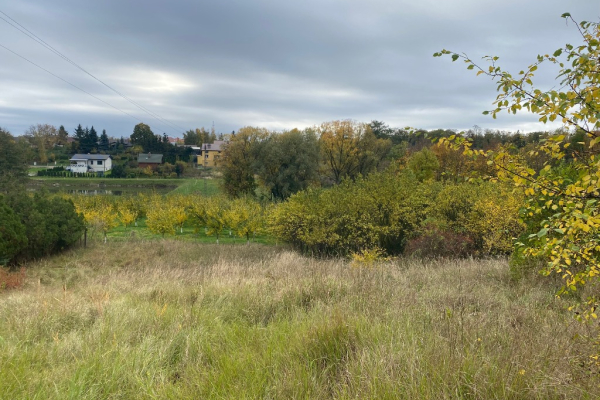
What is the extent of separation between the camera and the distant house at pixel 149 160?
209 feet

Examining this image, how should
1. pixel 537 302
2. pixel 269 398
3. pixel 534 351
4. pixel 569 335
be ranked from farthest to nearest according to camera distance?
pixel 537 302 < pixel 569 335 < pixel 534 351 < pixel 269 398

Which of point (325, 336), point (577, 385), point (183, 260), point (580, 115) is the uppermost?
point (580, 115)

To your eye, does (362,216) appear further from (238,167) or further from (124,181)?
(124,181)

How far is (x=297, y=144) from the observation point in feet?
115

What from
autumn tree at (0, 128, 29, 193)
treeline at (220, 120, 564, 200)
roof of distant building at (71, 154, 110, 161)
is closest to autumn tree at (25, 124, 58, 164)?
roof of distant building at (71, 154, 110, 161)

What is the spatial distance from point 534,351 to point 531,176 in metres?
1.33

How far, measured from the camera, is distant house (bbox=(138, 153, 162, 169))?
63.8m

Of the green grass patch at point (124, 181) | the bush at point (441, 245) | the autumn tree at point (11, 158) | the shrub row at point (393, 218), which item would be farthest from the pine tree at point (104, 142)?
the bush at point (441, 245)

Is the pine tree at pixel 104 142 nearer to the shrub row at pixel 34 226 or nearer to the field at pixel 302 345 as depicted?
the shrub row at pixel 34 226

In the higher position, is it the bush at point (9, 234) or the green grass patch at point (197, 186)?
the bush at point (9, 234)

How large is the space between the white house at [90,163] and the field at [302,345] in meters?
69.6

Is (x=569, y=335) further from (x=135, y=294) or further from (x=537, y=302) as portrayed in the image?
(x=135, y=294)

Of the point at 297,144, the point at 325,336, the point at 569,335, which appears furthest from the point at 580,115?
the point at 297,144

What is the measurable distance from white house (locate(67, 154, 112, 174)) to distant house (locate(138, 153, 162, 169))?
681cm
